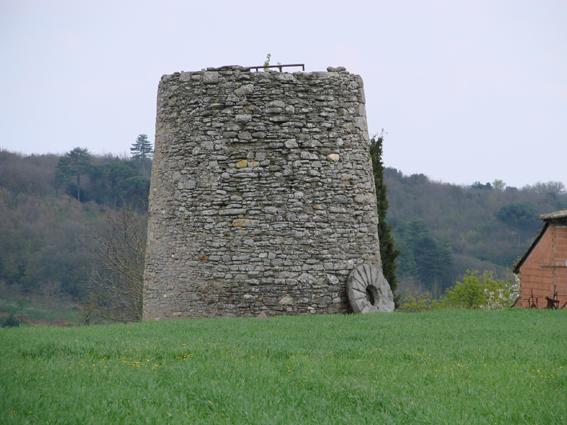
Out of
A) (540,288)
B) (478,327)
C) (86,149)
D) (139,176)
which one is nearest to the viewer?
(478,327)

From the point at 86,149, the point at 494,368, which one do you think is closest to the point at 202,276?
the point at 494,368

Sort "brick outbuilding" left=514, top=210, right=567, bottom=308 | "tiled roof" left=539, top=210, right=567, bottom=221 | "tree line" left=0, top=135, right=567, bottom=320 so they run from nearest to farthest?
"tiled roof" left=539, top=210, right=567, bottom=221, "brick outbuilding" left=514, top=210, right=567, bottom=308, "tree line" left=0, top=135, right=567, bottom=320

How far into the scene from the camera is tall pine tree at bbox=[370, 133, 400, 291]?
79.6 feet

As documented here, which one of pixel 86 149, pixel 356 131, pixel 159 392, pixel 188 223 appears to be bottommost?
pixel 159 392

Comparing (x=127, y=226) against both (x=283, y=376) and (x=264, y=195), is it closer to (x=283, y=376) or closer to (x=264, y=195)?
(x=264, y=195)

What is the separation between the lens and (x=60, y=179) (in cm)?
5688

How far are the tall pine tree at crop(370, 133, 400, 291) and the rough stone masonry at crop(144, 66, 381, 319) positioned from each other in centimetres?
654

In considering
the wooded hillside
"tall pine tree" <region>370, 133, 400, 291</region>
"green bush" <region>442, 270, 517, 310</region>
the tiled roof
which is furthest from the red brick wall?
the wooded hillside

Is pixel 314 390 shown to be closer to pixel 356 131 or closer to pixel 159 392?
pixel 159 392

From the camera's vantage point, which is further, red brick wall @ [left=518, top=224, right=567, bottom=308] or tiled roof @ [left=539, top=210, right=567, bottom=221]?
red brick wall @ [left=518, top=224, right=567, bottom=308]

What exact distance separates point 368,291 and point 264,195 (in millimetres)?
2821

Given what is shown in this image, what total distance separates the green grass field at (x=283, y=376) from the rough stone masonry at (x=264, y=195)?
3.64 metres

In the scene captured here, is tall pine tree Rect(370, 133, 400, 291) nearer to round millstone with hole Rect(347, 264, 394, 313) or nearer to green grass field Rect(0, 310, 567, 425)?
round millstone with hole Rect(347, 264, 394, 313)

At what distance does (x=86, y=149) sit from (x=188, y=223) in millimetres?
47583
